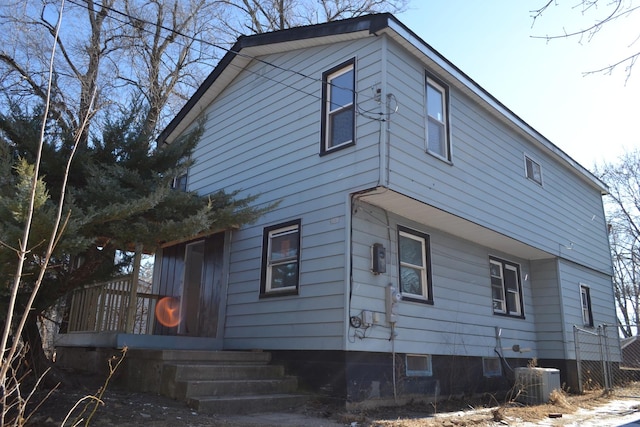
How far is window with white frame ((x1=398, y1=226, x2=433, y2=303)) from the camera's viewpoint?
8547 mm

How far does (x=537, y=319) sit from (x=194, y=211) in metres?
8.69

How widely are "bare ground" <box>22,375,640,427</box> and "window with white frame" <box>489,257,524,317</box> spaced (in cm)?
242

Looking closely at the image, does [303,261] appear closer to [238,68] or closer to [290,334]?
[290,334]

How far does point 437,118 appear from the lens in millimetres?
9156

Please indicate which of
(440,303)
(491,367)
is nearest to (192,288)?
(440,303)

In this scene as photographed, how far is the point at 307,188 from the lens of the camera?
28.5ft

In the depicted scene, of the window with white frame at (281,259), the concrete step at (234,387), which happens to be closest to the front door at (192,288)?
the window with white frame at (281,259)

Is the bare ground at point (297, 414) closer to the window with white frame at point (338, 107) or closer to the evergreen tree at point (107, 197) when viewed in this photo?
the evergreen tree at point (107, 197)

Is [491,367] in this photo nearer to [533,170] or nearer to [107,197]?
[533,170]

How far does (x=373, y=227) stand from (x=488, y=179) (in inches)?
131

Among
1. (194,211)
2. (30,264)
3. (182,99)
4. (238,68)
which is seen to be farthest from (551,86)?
(182,99)

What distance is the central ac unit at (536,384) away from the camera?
894cm

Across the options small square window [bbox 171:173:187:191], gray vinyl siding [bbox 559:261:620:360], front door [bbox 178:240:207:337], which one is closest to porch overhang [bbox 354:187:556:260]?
gray vinyl siding [bbox 559:261:620:360]

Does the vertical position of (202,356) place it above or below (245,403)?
above
